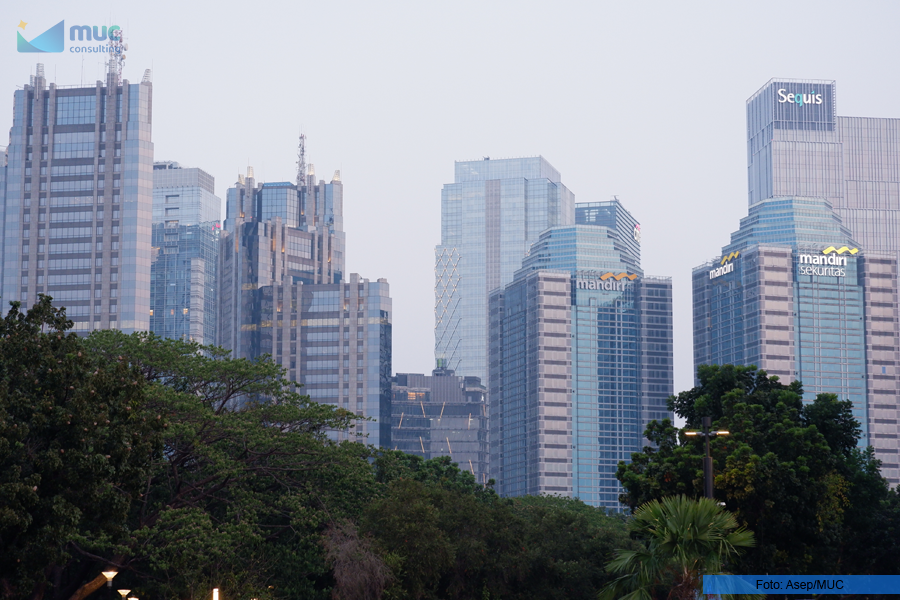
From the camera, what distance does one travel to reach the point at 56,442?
106ft

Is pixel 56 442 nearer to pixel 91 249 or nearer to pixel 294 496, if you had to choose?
pixel 294 496

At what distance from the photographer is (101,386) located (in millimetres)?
34375

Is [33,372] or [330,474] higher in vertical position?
[33,372]

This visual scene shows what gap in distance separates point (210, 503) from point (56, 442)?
65.9 ft

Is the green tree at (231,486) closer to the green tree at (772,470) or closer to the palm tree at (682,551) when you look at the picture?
the green tree at (772,470)

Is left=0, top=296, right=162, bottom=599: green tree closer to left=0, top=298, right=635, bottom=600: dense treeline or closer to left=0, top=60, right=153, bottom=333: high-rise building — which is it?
left=0, top=298, right=635, bottom=600: dense treeline

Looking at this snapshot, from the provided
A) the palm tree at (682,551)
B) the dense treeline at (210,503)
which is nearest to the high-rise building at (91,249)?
the dense treeline at (210,503)

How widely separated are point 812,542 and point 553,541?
45.8 ft

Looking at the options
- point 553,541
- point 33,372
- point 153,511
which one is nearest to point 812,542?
point 553,541

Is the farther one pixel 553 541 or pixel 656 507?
pixel 553 541

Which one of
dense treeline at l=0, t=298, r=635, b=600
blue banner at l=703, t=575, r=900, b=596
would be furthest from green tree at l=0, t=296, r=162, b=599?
blue banner at l=703, t=575, r=900, b=596

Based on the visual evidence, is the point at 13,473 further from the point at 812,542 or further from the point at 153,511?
the point at 812,542

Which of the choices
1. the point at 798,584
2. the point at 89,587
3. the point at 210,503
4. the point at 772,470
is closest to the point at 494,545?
the point at 210,503

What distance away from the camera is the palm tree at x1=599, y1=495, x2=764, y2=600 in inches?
1142
